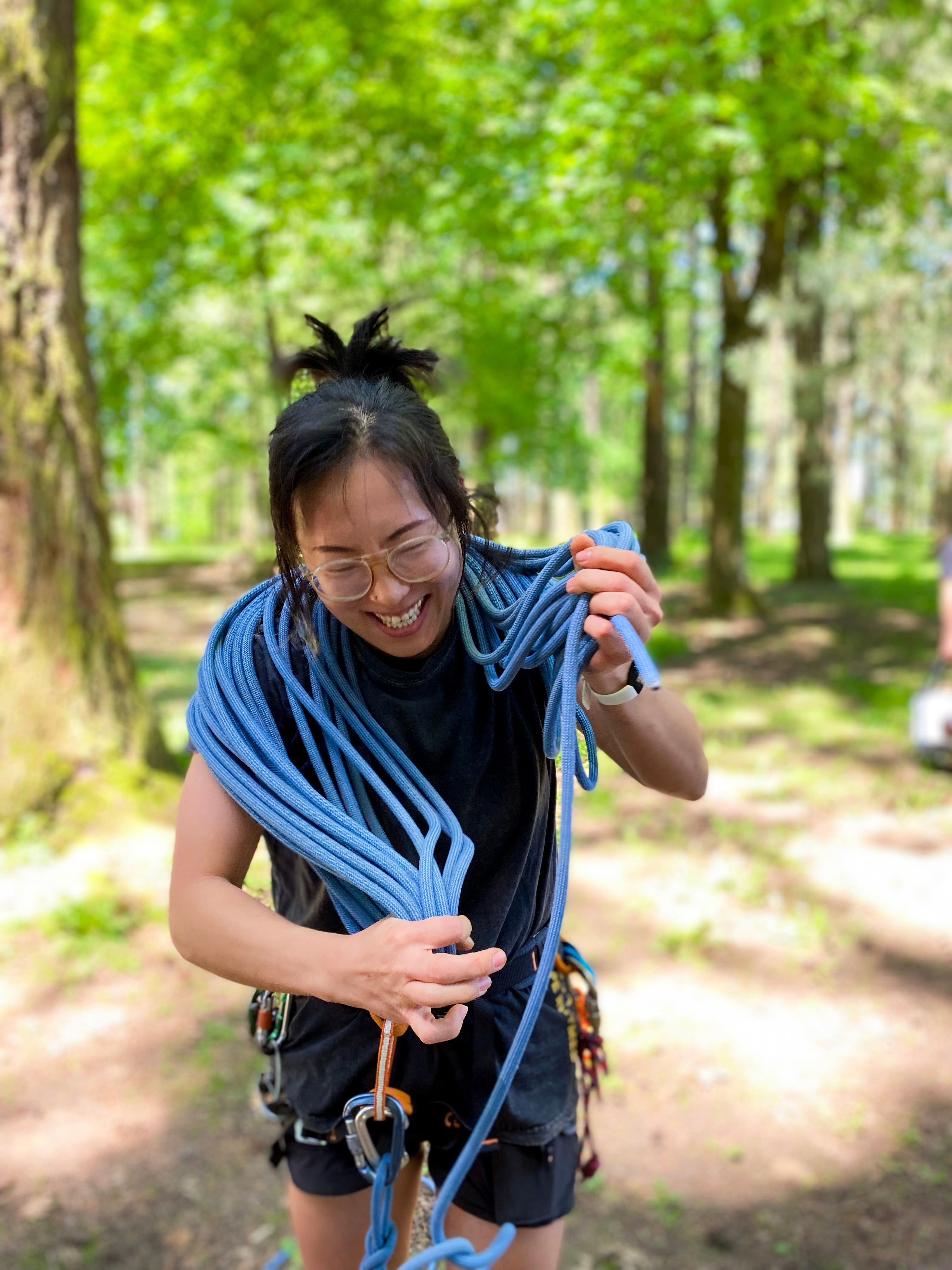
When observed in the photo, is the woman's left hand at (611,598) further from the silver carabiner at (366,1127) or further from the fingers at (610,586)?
the silver carabiner at (366,1127)

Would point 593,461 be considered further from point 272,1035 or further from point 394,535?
point 394,535

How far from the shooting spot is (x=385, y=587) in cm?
133

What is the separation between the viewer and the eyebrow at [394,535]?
132 centimetres

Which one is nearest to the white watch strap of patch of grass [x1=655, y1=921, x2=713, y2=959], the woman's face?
the woman's face

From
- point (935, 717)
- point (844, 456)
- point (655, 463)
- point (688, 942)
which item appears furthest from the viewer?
point (844, 456)

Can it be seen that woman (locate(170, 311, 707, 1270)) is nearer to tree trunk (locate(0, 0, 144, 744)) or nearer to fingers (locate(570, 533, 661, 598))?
fingers (locate(570, 533, 661, 598))

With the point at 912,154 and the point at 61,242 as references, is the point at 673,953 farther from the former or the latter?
the point at 912,154

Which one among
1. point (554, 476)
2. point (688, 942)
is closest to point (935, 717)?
point (688, 942)

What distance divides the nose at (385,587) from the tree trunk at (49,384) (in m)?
3.74

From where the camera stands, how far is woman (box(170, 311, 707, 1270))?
1281mm

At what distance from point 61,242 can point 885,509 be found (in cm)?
5365

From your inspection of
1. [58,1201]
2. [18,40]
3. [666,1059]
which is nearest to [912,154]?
[18,40]

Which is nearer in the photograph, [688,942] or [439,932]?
[439,932]

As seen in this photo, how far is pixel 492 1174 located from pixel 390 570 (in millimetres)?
1038
